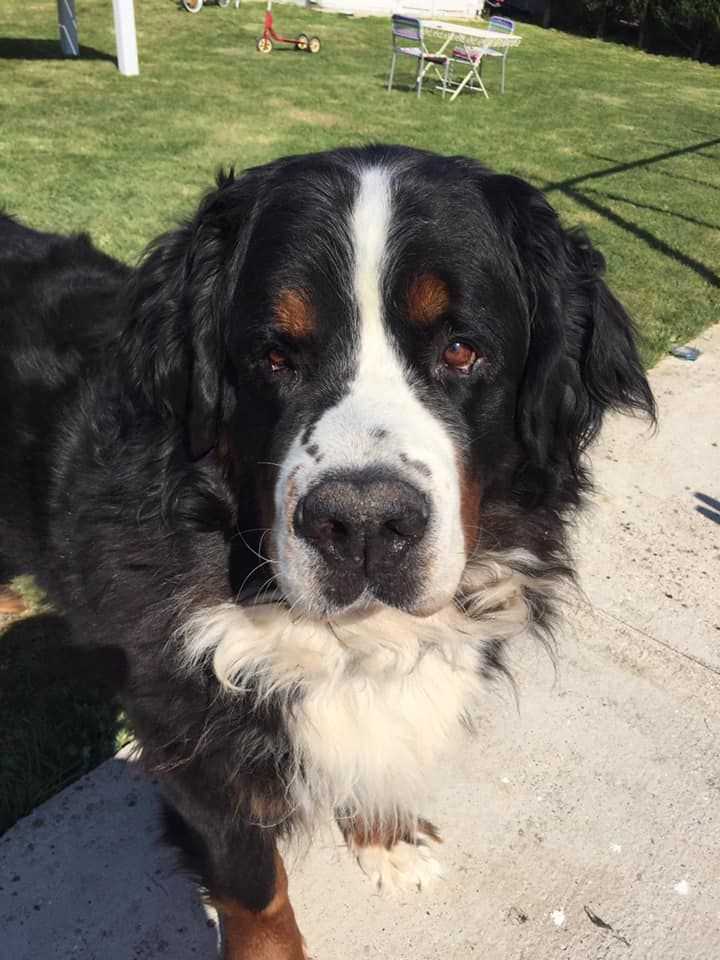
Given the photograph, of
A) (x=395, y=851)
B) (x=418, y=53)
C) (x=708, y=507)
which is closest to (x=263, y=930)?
(x=395, y=851)

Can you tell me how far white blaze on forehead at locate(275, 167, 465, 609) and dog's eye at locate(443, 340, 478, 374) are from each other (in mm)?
119

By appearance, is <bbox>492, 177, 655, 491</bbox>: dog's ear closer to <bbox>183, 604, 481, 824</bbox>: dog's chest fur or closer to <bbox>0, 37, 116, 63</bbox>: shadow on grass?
<bbox>183, 604, 481, 824</bbox>: dog's chest fur

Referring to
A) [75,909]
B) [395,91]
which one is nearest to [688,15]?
[395,91]

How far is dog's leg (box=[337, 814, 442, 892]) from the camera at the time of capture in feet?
7.66

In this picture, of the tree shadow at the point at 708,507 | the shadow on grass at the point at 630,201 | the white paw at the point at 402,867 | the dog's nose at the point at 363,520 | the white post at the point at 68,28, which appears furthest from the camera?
the white post at the point at 68,28

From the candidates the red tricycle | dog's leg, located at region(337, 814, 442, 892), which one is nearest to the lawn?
the red tricycle

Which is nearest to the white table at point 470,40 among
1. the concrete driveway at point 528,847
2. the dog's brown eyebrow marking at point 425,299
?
the concrete driveway at point 528,847

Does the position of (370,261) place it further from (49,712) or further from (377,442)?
(49,712)

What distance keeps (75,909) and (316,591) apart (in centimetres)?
123

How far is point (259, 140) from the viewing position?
10016 millimetres

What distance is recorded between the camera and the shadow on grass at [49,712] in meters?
2.51

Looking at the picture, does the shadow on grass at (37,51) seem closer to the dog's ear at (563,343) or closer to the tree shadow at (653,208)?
the tree shadow at (653,208)

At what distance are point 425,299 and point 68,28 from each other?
1485 cm

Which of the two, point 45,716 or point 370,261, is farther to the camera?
point 45,716
